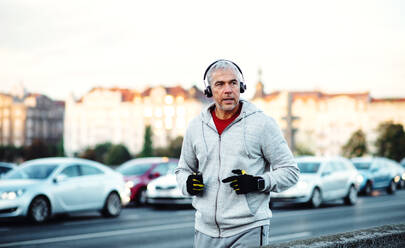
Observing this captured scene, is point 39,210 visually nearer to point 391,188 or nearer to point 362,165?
point 362,165

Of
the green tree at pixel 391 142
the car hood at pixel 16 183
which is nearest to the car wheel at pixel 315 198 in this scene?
the car hood at pixel 16 183

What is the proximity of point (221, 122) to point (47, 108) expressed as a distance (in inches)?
5069

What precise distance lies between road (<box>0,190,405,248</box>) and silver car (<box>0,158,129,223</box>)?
351 millimetres

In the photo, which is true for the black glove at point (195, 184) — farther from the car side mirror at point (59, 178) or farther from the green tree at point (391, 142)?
the green tree at point (391, 142)

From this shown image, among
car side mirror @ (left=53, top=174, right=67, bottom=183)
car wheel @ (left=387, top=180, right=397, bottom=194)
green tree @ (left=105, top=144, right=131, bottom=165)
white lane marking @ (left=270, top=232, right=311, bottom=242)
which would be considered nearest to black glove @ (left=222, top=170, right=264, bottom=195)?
white lane marking @ (left=270, top=232, right=311, bottom=242)

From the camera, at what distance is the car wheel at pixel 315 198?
1838 cm

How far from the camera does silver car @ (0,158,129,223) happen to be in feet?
44.4

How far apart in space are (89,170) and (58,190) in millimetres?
1524

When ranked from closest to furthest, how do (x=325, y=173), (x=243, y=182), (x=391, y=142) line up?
(x=243, y=182) < (x=325, y=173) < (x=391, y=142)

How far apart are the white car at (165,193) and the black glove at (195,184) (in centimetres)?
1571

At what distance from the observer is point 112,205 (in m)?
16.0

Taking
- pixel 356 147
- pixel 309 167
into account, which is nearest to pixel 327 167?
pixel 309 167

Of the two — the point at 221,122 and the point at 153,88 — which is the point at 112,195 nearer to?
the point at 221,122

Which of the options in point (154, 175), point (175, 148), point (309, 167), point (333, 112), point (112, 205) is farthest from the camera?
point (333, 112)
